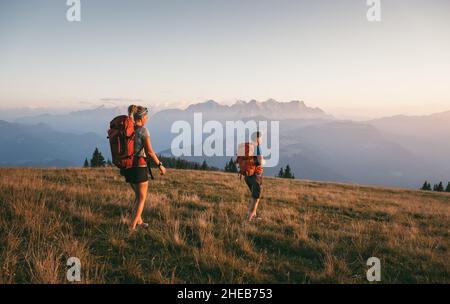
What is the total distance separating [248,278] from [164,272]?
1.42 meters

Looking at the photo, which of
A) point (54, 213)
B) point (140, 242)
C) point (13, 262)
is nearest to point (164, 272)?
point (140, 242)

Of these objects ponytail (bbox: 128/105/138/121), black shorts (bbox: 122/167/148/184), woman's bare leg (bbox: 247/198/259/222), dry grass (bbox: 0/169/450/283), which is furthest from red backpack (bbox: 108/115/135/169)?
woman's bare leg (bbox: 247/198/259/222)

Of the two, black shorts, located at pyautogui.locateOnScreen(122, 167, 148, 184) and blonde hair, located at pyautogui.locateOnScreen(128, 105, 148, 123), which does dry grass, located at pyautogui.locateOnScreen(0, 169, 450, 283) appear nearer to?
black shorts, located at pyautogui.locateOnScreen(122, 167, 148, 184)

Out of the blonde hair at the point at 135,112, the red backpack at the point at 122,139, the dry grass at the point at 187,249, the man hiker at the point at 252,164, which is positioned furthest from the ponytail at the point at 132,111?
the man hiker at the point at 252,164

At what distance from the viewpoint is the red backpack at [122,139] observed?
585 centimetres

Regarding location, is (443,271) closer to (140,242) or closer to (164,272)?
(164,272)

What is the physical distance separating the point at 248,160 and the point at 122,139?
369 centimetres

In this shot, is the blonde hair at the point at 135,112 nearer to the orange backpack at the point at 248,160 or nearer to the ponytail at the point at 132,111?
the ponytail at the point at 132,111

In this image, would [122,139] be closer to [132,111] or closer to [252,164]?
[132,111]

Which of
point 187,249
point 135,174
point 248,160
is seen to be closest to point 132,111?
point 135,174

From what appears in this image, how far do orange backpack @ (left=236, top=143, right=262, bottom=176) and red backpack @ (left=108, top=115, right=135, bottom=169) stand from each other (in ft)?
10.9

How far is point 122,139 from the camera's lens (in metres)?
5.89

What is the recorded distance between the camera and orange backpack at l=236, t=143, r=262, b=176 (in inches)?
312

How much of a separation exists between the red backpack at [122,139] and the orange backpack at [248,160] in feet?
10.9
